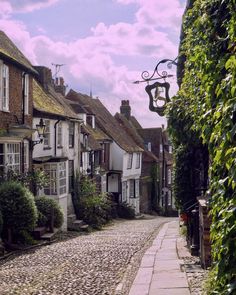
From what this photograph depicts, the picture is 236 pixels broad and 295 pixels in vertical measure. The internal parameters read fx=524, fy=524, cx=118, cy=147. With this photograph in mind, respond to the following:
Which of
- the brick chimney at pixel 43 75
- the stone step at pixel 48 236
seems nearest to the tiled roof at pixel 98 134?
the brick chimney at pixel 43 75

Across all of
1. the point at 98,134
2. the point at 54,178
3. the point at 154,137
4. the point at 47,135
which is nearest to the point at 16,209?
the point at 54,178

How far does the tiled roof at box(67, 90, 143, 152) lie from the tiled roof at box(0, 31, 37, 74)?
58.5 feet

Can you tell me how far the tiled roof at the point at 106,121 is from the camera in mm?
42781

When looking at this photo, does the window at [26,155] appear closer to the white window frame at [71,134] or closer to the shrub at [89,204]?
the shrub at [89,204]

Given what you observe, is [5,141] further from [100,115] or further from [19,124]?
[100,115]

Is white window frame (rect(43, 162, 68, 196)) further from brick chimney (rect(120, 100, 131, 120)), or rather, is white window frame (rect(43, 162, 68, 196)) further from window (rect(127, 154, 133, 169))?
brick chimney (rect(120, 100, 131, 120))

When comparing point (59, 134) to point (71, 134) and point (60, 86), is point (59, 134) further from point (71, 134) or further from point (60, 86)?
point (60, 86)

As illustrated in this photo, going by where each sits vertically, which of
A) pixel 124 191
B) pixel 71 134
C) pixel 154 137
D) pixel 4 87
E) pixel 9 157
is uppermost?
pixel 154 137

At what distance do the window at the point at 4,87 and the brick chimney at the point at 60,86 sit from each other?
66.5 ft

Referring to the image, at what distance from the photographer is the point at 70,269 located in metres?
10.7

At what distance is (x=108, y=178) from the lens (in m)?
43.0

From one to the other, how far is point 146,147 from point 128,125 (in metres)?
4.50

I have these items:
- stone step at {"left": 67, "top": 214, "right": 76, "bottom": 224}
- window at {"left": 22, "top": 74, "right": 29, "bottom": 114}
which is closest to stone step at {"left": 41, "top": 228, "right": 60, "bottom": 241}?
window at {"left": 22, "top": 74, "right": 29, "bottom": 114}

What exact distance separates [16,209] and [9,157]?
402 centimetres
